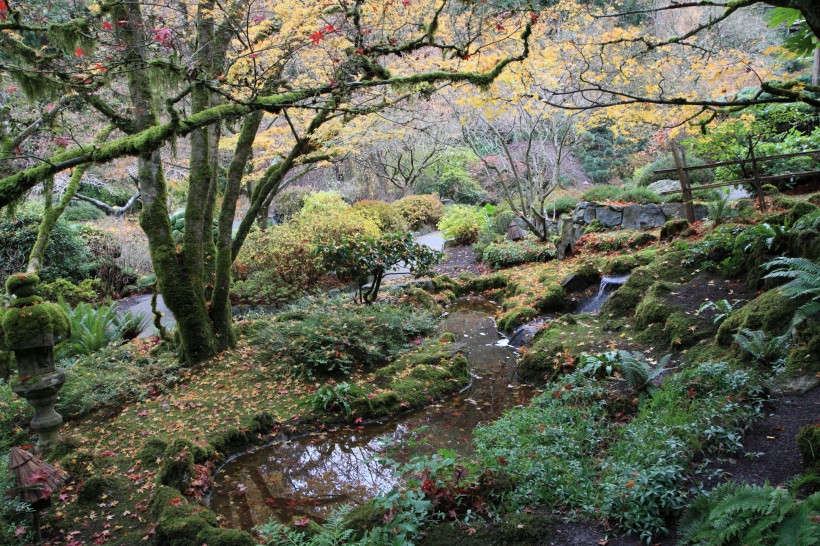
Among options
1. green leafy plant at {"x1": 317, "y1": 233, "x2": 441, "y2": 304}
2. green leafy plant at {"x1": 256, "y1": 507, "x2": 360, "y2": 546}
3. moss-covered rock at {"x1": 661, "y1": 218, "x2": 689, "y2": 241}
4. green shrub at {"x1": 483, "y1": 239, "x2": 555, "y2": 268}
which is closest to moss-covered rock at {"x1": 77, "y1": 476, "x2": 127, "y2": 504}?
green leafy plant at {"x1": 256, "y1": 507, "x2": 360, "y2": 546}

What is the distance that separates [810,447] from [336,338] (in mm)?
5786

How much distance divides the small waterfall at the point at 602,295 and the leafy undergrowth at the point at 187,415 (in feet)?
8.67

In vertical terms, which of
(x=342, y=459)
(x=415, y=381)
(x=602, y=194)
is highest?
(x=602, y=194)

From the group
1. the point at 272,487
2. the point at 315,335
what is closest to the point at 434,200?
the point at 315,335

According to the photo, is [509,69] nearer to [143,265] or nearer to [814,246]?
[814,246]

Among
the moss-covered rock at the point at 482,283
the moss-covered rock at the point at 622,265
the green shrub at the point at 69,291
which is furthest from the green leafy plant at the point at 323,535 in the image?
the green shrub at the point at 69,291

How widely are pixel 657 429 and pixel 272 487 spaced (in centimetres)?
341

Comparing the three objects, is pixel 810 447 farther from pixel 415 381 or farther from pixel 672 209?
pixel 672 209

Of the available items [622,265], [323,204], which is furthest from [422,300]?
[323,204]

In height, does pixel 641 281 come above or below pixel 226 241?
below

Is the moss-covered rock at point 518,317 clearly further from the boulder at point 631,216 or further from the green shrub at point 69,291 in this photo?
the green shrub at point 69,291

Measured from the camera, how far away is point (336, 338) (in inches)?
304

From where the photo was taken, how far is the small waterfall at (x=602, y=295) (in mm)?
9070

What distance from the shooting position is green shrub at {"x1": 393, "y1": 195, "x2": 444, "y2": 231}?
2170 centimetres
